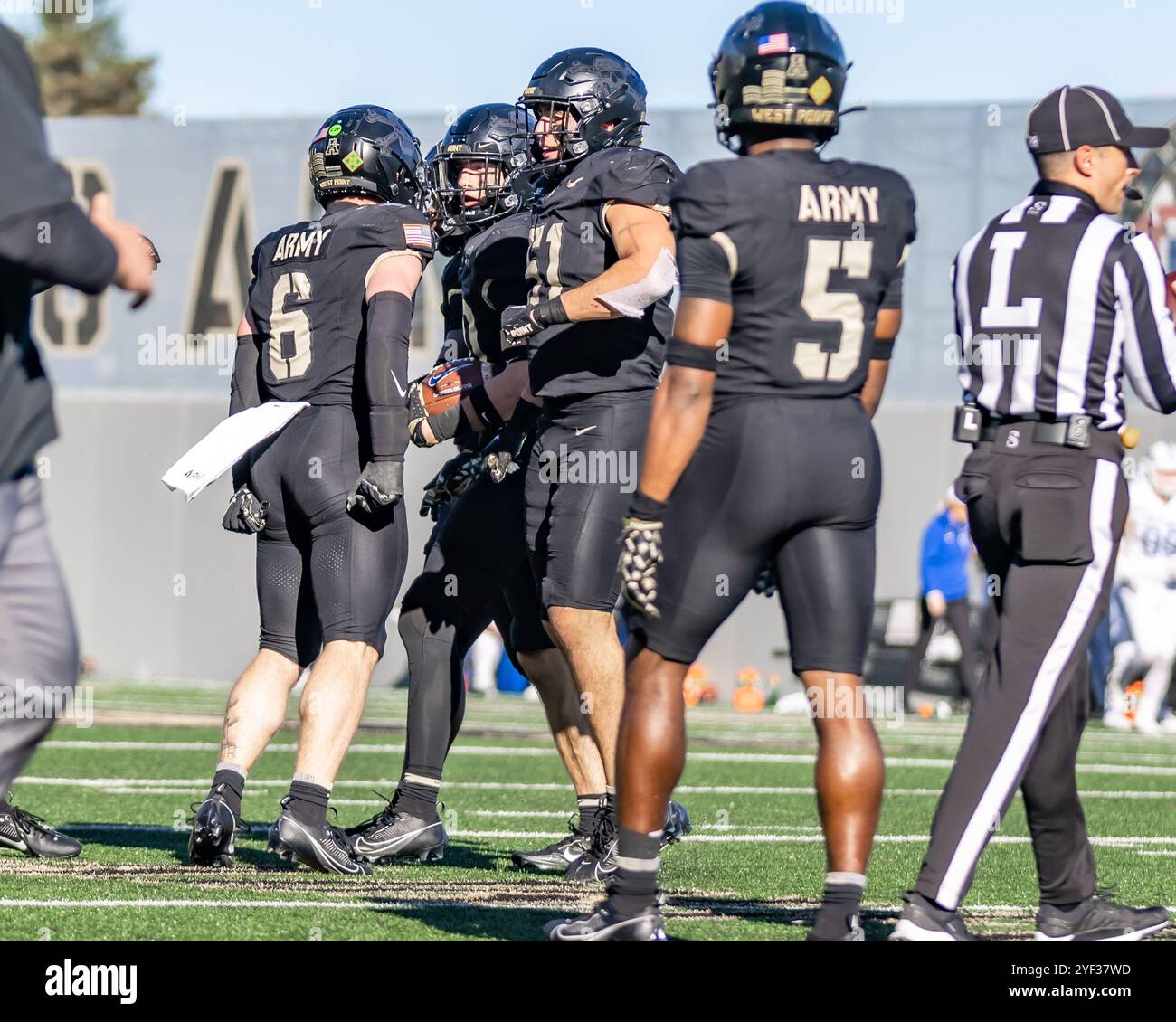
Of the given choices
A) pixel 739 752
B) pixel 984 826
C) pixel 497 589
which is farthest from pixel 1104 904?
pixel 739 752

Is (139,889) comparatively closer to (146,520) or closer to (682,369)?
(682,369)

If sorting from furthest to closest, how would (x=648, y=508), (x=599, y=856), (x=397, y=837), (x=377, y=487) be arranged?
1. (x=397, y=837)
2. (x=599, y=856)
3. (x=377, y=487)
4. (x=648, y=508)

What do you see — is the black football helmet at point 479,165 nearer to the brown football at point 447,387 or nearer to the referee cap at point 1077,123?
the brown football at point 447,387

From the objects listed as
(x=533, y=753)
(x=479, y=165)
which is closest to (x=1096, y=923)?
(x=479, y=165)

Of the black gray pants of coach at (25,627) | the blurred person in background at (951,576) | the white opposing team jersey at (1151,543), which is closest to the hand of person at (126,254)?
the black gray pants of coach at (25,627)

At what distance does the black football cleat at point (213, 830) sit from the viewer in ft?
19.5

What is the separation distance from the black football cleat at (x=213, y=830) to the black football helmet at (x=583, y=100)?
237 cm

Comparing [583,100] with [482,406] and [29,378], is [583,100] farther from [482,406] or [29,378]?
[29,378]

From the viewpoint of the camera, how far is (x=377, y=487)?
6051mm

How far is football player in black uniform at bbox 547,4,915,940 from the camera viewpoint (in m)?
4.46

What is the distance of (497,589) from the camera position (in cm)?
680

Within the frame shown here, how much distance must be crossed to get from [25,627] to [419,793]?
9.08ft

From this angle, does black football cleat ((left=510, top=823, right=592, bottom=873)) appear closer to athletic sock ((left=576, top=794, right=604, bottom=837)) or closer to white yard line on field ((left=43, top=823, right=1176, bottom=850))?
athletic sock ((left=576, top=794, right=604, bottom=837))
